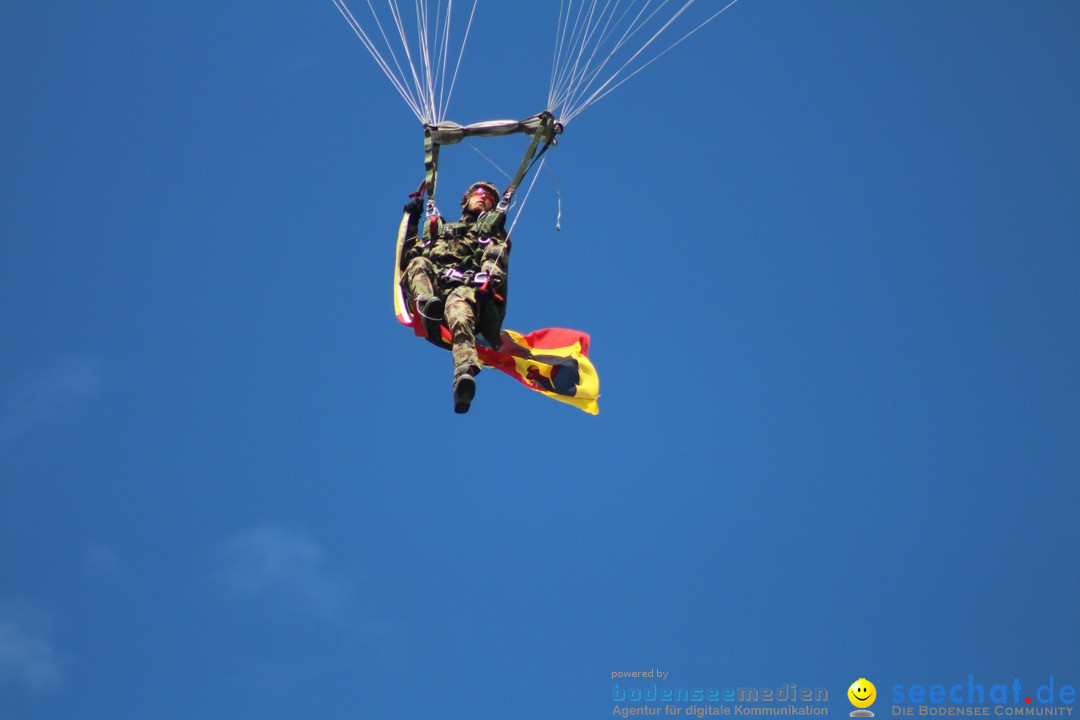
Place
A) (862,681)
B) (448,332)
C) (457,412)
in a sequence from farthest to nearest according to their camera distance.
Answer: (862,681) → (448,332) → (457,412)

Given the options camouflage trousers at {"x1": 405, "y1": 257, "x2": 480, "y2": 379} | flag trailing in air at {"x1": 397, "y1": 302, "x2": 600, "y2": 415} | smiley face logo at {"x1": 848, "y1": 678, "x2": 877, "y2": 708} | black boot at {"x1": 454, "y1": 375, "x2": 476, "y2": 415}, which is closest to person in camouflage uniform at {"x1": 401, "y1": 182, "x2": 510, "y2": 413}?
camouflage trousers at {"x1": 405, "y1": 257, "x2": 480, "y2": 379}

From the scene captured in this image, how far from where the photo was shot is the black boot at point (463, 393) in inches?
496

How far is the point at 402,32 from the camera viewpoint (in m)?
14.0

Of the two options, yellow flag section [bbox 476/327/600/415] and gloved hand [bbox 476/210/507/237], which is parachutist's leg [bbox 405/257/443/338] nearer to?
gloved hand [bbox 476/210/507/237]

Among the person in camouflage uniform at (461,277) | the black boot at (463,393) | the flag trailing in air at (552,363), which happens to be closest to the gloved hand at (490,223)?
the person in camouflage uniform at (461,277)

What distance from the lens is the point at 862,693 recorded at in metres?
17.3

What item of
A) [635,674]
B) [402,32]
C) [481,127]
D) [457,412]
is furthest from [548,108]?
[635,674]

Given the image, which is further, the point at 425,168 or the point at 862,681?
the point at 862,681

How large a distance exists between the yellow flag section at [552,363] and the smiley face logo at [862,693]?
549 centimetres

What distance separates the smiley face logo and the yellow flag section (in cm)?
549

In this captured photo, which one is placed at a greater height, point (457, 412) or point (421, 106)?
point (421, 106)

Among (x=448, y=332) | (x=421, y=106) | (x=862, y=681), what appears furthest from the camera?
(x=862, y=681)

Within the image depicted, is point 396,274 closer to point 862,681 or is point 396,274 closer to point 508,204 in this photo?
point 508,204

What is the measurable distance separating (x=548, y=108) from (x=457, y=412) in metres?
4.09
